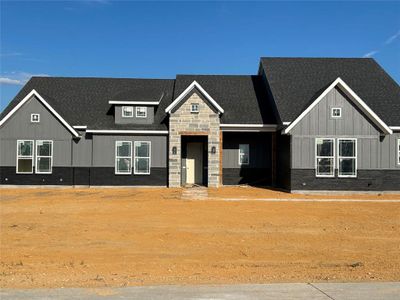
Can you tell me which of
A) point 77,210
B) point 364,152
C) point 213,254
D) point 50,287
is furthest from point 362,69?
point 50,287

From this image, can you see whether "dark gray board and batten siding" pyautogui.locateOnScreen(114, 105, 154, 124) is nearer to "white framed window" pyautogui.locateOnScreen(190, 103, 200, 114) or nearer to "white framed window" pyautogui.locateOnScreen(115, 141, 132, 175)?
"white framed window" pyautogui.locateOnScreen(115, 141, 132, 175)

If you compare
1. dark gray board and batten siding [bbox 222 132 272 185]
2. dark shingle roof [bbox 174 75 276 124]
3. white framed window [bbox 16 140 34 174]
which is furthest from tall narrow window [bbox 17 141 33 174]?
dark gray board and batten siding [bbox 222 132 272 185]

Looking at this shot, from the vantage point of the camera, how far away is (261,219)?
15477mm

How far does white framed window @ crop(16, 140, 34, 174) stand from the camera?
2567cm

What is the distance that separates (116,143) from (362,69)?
53.3 feet

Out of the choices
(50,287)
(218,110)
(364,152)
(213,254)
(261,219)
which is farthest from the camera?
(218,110)

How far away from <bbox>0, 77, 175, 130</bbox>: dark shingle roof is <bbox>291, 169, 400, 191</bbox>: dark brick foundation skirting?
7.89 m

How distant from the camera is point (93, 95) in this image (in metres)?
29.4

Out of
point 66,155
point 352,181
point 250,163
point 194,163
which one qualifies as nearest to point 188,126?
point 194,163

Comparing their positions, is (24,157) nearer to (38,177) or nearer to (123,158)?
(38,177)

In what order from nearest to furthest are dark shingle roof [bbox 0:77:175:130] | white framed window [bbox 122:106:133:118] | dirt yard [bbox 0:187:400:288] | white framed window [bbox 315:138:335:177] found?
1. dirt yard [bbox 0:187:400:288]
2. white framed window [bbox 315:138:335:177]
3. white framed window [bbox 122:106:133:118]
4. dark shingle roof [bbox 0:77:175:130]

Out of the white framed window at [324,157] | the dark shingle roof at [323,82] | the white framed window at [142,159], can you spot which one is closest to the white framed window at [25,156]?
the white framed window at [142,159]

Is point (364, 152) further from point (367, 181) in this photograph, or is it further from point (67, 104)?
point (67, 104)

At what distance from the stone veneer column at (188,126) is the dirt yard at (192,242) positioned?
17.9 ft
